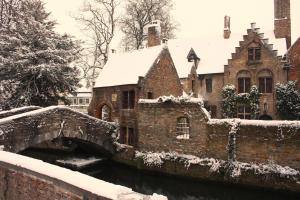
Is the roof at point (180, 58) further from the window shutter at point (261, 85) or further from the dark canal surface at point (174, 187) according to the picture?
the dark canal surface at point (174, 187)

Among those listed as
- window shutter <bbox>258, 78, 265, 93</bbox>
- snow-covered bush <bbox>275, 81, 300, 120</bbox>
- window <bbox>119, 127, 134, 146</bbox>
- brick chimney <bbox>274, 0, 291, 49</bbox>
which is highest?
brick chimney <bbox>274, 0, 291, 49</bbox>

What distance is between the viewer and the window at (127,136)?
73.8 ft

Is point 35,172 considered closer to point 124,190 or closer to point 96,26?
point 124,190

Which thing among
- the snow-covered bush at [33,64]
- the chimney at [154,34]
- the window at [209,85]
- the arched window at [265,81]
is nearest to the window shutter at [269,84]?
the arched window at [265,81]

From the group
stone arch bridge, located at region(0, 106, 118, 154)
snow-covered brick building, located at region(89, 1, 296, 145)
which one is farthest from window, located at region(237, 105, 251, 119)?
stone arch bridge, located at region(0, 106, 118, 154)

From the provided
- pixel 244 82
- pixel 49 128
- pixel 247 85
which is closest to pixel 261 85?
pixel 247 85

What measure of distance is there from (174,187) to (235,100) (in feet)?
43.5

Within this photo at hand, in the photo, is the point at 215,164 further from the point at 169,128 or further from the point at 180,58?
the point at 180,58

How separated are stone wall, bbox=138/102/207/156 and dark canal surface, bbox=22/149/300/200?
168cm

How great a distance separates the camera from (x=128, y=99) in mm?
23031

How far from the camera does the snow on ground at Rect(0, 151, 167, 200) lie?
4.83 m

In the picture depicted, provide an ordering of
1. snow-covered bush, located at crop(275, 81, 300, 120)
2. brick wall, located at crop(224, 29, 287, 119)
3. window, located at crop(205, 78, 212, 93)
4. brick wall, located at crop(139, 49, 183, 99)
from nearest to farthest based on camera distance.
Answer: brick wall, located at crop(139, 49, 183, 99) → snow-covered bush, located at crop(275, 81, 300, 120) → brick wall, located at crop(224, 29, 287, 119) → window, located at crop(205, 78, 212, 93)

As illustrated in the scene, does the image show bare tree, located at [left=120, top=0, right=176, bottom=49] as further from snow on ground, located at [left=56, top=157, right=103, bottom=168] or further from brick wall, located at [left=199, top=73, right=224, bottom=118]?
snow on ground, located at [left=56, top=157, right=103, bottom=168]

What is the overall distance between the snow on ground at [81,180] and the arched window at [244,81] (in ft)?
75.6
